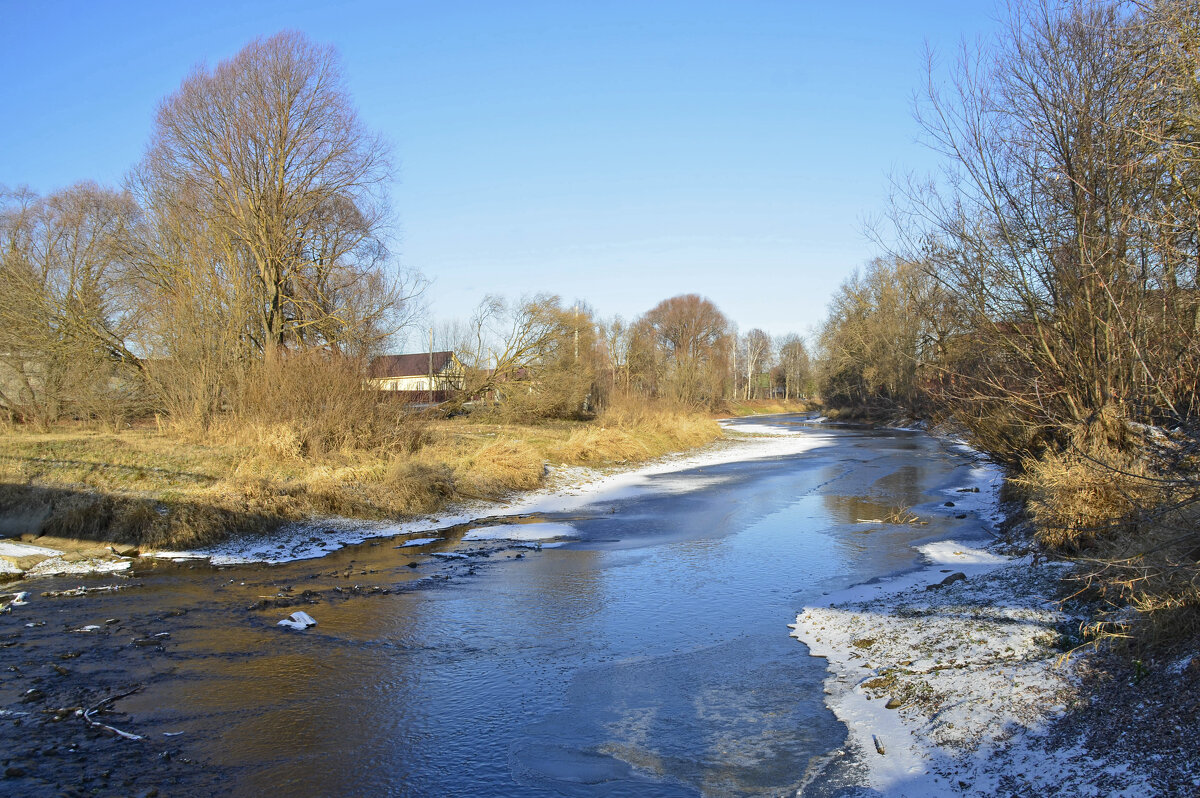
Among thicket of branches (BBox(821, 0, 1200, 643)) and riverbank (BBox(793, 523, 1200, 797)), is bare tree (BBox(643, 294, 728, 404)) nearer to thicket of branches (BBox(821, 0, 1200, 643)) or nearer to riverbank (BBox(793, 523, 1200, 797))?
thicket of branches (BBox(821, 0, 1200, 643))

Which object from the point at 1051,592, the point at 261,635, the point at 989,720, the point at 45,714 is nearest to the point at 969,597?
the point at 1051,592

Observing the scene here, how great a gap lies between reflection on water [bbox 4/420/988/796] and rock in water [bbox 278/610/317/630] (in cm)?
16

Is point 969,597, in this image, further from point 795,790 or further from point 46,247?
point 46,247

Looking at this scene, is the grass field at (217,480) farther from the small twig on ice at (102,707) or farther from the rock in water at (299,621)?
the small twig on ice at (102,707)

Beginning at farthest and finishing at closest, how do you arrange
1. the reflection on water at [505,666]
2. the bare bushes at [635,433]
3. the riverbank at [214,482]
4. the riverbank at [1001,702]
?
the bare bushes at [635,433] → the riverbank at [214,482] → the reflection on water at [505,666] → the riverbank at [1001,702]

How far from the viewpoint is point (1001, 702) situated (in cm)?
516

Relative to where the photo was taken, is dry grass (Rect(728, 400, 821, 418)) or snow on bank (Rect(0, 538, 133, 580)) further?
dry grass (Rect(728, 400, 821, 418))

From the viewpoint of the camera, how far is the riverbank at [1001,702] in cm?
409

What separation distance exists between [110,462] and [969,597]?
14.9 metres

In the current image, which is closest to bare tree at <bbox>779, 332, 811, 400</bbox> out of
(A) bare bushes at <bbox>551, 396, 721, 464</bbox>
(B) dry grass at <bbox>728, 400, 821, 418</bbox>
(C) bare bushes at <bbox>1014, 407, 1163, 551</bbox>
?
(B) dry grass at <bbox>728, 400, 821, 418</bbox>

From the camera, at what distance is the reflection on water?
5324mm

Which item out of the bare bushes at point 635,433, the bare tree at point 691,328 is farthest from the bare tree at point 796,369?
the bare bushes at point 635,433

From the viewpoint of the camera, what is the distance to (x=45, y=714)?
5.93 meters

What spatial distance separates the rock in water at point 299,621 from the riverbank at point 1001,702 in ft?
18.1
